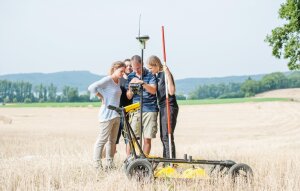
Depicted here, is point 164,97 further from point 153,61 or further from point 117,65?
point 117,65

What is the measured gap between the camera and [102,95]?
9.27m

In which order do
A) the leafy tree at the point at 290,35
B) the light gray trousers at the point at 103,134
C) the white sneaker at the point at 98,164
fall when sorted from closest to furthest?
the white sneaker at the point at 98,164 → the light gray trousers at the point at 103,134 → the leafy tree at the point at 290,35

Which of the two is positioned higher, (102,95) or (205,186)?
(102,95)

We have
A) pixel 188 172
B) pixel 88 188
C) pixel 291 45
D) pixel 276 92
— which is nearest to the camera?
pixel 88 188

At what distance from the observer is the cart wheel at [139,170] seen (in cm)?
784

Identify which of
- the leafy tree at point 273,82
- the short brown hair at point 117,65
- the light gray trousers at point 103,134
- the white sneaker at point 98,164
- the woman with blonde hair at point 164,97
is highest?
the leafy tree at point 273,82

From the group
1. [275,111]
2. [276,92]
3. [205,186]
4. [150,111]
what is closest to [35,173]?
[150,111]

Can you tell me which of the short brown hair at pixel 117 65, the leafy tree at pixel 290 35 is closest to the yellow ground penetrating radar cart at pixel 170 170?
the short brown hair at pixel 117 65

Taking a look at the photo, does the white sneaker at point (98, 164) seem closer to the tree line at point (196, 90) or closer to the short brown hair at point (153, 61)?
the short brown hair at point (153, 61)

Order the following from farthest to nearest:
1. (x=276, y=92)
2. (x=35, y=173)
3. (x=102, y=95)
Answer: (x=276, y=92) → (x=102, y=95) → (x=35, y=173)

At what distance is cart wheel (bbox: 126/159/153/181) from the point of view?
784 centimetres

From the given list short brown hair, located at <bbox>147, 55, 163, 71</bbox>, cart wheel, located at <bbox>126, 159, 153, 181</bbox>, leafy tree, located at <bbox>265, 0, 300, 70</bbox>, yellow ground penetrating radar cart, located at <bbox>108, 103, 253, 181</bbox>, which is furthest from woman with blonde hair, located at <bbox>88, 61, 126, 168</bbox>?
leafy tree, located at <bbox>265, 0, 300, 70</bbox>

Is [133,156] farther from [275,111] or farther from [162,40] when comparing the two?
[275,111]

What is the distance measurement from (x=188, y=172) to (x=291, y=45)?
15.7m
